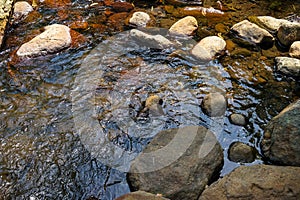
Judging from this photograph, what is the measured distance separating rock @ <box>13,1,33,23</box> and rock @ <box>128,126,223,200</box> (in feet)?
14.3

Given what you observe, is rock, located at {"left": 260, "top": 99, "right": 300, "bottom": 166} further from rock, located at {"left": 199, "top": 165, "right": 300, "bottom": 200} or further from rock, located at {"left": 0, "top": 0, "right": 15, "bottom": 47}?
rock, located at {"left": 0, "top": 0, "right": 15, "bottom": 47}

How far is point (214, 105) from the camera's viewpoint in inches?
157

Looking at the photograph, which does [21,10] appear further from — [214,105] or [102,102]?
[214,105]

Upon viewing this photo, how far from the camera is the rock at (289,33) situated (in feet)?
17.4

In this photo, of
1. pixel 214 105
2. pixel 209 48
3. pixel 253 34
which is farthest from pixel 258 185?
pixel 253 34

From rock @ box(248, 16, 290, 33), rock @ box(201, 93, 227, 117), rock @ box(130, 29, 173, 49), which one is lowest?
rock @ box(201, 93, 227, 117)

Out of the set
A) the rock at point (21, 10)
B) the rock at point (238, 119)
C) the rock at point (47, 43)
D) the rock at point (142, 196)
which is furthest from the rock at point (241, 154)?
the rock at point (21, 10)

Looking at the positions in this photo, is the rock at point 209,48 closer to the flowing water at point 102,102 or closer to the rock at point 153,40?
the flowing water at point 102,102

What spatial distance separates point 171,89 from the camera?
14.6ft

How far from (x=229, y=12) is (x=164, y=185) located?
16.0 ft

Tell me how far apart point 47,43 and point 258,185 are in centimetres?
403

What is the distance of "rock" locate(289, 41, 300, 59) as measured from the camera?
503 cm

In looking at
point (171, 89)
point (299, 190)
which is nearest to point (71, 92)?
point (171, 89)

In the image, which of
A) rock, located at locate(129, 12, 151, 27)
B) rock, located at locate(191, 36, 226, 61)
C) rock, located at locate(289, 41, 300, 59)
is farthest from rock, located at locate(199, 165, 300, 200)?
rock, located at locate(129, 12, 151, 27)
